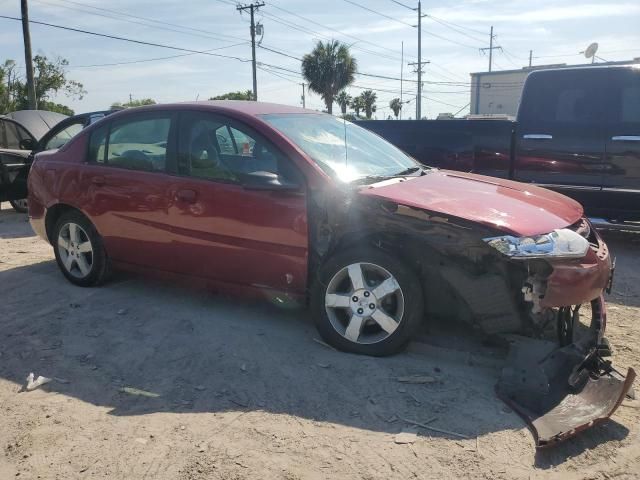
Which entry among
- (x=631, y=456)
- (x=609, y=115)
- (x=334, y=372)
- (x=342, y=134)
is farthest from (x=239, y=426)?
(x=609, y=115)

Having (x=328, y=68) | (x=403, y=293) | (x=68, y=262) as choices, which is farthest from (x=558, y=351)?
(x=328, y=68)

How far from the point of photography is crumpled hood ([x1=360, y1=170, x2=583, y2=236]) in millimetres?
3494

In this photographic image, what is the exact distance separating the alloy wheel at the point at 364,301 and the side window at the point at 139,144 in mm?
1801

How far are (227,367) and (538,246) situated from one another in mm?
2060

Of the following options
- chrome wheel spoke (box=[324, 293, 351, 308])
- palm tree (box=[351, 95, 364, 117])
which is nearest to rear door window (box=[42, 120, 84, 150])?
chrome wheel spoke (box=[324, 293, 351, 308])

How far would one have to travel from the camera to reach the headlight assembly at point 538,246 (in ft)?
10.9

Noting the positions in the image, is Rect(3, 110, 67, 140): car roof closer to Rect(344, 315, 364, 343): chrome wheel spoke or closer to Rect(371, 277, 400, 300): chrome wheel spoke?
Rect(344, 315, 364, 343): chrome wheel spoke

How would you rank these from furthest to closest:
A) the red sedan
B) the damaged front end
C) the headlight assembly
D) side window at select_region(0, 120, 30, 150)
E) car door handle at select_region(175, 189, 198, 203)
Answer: side window at select_region(0, 120, 30, 150) < car door handle at select_region(175, 189, 198, 203) < the red sedan < the headlight assembly < the damaged front end

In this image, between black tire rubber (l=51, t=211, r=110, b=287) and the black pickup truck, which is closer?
black tire rubber (l=51, t=211, r=110, b=287)

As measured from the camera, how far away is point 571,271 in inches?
132

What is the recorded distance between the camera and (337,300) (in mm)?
3787

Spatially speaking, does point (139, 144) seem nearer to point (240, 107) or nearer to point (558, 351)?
point (240, 107)

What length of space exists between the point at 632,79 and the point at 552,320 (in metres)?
4.25

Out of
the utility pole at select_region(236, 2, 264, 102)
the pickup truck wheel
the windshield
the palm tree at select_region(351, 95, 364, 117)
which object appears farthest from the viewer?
the palm tree at select_region(351, 95, 364, 117)
